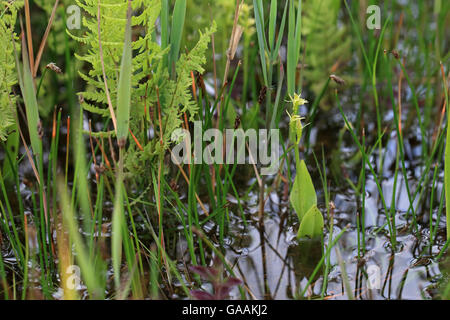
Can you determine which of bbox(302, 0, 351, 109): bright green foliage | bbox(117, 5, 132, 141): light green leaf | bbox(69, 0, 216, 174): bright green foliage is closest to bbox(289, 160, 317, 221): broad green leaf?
bbox(69, 0, 216, 174): bright green foliage

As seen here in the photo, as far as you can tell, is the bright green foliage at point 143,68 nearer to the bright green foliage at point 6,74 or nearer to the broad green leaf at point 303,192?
the bright green foliage at point 6,74

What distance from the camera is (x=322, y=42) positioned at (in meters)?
1.97

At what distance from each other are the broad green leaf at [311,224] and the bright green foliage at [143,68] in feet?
1.22

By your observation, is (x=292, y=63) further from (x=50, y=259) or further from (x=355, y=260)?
(x=50, y=259)

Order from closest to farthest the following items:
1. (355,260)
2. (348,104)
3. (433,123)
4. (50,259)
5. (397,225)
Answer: (50,259), (355,260), (397,225), (433,123), (348,104)

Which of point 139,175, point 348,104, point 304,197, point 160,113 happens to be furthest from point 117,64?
point 348,104

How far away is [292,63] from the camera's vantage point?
1206 mm

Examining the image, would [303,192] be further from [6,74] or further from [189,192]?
[6,74]

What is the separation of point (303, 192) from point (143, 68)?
503mm

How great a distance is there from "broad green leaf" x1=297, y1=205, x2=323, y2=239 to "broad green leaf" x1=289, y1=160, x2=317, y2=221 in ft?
0.09

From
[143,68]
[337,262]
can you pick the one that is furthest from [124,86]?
[337,262]

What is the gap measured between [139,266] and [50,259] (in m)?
0.20

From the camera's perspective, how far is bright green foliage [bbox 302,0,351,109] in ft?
6.31

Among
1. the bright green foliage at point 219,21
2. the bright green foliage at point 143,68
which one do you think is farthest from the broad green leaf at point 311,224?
the bright green foliage at point 219,21
